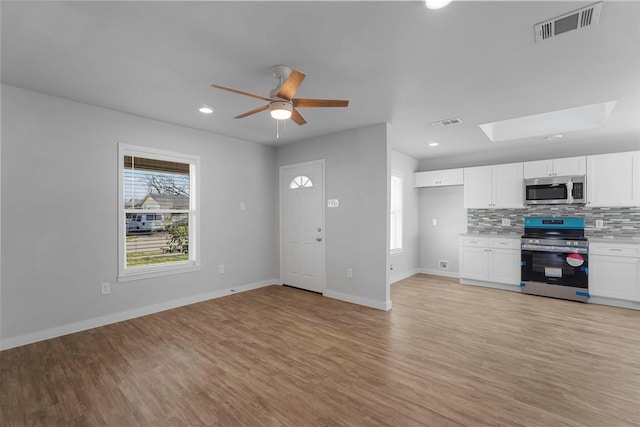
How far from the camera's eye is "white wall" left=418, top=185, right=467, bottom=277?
616cm

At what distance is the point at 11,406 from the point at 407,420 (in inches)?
110

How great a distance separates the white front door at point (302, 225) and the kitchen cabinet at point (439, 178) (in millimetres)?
2704

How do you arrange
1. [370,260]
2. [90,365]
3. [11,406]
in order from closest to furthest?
[11,406] → [90,365] → [370,260]

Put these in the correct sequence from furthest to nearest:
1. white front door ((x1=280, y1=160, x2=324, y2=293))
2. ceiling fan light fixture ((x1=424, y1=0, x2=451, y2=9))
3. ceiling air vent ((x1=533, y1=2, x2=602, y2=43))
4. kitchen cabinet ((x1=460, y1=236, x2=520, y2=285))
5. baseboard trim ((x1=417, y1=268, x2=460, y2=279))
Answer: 1. baseboard trim ((x1=417, y1=268, x2=460, y2=279))
2. kitchen cabinet ((x1=460, y1=236, x2=520, y2=285))
3. white front door ((x1=280, y1=160, x2=324, y2=293))
4. ceiling air vent ((x1=533, y1=2, x2=602, y2=43))
5. ceiling fan light fixture ((x1=424, y1=0, x2=451, y2=9))

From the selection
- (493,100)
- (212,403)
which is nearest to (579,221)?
(493,100)

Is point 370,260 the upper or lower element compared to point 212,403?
upper

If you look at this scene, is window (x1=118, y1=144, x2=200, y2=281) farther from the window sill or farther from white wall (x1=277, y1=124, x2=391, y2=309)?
white wall (x1=277, y1=124, x2=391, y2=309)

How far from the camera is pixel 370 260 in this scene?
4.22 meters

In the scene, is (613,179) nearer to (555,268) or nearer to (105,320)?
(555,268)

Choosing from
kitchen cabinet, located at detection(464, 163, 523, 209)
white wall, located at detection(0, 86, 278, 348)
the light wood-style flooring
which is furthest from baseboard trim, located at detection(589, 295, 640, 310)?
white wall, located at detection(0, 86, 278, 348)

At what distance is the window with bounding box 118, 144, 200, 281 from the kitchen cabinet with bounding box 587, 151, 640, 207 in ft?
20.9

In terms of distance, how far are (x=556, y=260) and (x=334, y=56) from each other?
486 cm

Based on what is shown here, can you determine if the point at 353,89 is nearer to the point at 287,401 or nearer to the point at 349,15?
the point at 349,15

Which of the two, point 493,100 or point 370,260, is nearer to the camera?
point 493,100
